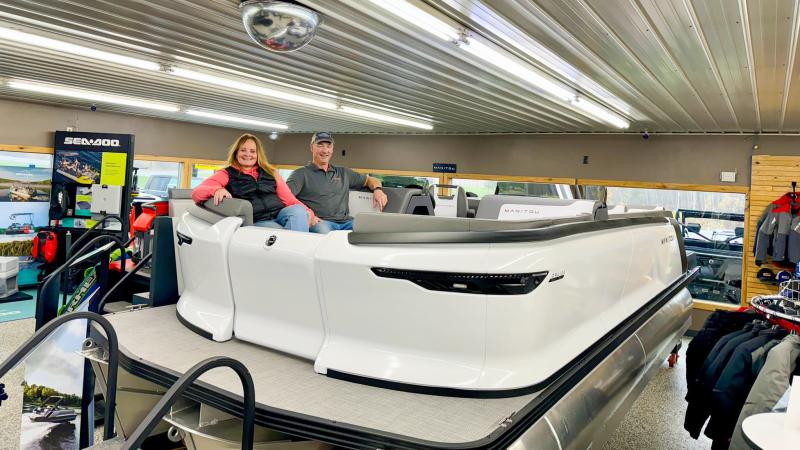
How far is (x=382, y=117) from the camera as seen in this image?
27.9 feet

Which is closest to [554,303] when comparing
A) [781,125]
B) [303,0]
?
[303,0]

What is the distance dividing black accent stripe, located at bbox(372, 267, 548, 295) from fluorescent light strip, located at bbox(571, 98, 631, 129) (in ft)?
15.3

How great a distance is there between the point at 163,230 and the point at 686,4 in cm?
338

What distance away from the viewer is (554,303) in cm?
204

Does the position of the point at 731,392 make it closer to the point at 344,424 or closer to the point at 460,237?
the point at 460,237

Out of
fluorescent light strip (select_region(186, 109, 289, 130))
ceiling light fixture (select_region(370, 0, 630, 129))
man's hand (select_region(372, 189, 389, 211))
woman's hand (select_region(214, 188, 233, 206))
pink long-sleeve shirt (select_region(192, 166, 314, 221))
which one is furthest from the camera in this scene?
fluorescent light strip (select_region(186, 109, 289, 130))

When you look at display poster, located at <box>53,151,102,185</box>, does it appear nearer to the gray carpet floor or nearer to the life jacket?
the life jacket

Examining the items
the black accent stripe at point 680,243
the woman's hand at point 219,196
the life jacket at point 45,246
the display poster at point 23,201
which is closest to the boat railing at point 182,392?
the woman's hand at point 219,196

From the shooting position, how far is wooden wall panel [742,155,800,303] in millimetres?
7266

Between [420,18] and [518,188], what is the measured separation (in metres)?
6.73

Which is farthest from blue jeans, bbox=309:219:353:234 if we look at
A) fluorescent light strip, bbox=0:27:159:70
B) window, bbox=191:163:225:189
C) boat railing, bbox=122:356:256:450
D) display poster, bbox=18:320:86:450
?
window, bbox=191:163:225:189

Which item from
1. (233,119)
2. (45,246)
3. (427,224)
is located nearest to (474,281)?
(427,224)

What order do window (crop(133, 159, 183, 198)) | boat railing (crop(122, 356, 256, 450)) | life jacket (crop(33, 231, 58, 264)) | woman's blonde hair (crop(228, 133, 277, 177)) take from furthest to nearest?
window (crop(133, 159, 183, 198)) < life jacket (crop(33, 231, 58, 264)) < woman's blonde hair (crop(228, 133, 277, 177)) < boat railing (crop(122, 356, 256, 450))

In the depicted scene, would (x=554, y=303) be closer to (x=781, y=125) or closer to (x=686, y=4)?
(x=686, y=4)
